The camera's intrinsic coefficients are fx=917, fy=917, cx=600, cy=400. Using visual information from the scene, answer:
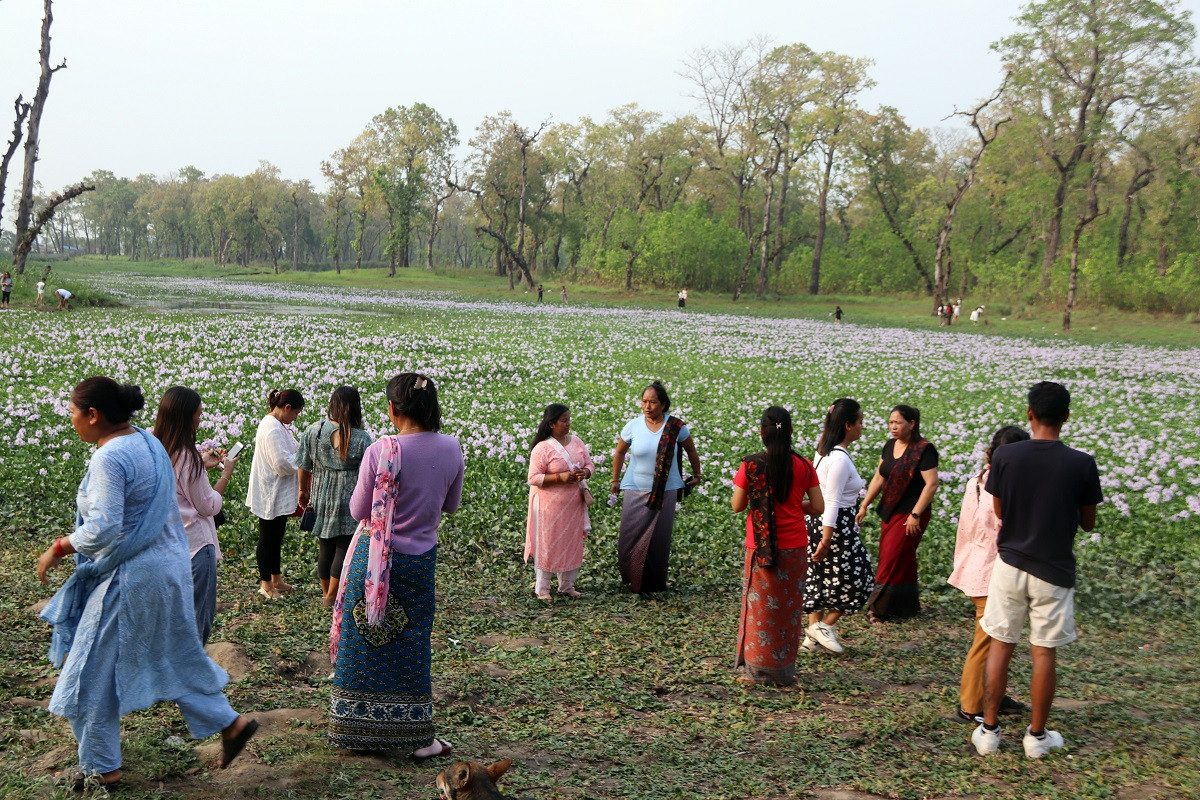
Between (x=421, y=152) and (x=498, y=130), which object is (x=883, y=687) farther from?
(x=421, y=152)

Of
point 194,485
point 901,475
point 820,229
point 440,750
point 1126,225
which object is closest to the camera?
point 440,750

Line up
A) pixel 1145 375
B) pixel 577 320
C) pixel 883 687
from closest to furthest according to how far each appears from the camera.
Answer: pixel 883 687, pixel 1145 375, pixel 577 320

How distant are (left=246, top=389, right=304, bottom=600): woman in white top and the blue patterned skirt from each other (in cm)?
Answer: 232

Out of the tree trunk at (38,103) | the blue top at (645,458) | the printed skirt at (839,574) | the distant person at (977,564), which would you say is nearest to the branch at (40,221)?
the tree trunk at (38,103)

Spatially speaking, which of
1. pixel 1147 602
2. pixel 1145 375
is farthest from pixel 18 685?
pixel 1145 375

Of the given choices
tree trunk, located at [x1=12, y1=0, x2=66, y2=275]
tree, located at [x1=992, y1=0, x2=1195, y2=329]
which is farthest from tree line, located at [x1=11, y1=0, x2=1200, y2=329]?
tree trunk, located at [x1=12, y1=0, x2=66, y2=275]

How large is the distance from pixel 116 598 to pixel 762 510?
131 inches

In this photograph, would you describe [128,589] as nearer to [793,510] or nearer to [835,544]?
[793,510]

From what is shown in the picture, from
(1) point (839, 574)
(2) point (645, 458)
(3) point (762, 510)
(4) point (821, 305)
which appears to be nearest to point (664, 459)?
(2) point (645, 458)

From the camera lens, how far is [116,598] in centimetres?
365

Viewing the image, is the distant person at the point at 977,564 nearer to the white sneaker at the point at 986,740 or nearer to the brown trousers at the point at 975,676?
the brown trousers at the point at 975,676

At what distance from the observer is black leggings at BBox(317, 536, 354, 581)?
6168 mm

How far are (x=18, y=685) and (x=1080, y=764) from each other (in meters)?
5.40

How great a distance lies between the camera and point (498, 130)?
220 ft
